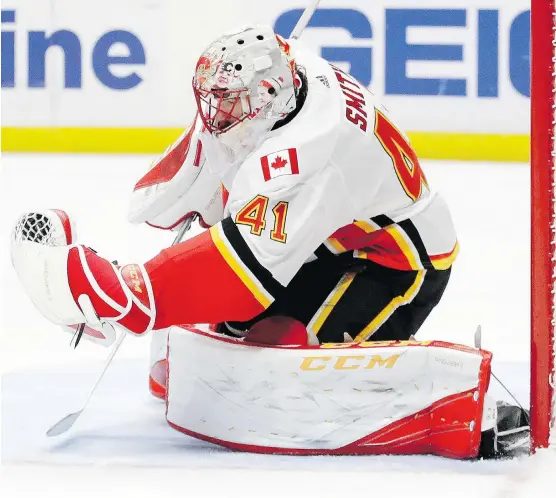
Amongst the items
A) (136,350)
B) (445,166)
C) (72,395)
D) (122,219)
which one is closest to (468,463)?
(72,395)

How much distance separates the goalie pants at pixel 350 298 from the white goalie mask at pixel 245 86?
353 mm

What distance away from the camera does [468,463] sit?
7.92 feet

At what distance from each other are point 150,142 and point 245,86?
2863 millimetres

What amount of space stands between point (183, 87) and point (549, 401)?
3.14 metres

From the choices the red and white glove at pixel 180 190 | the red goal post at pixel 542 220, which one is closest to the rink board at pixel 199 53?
the red and white glove at pixel 180 190

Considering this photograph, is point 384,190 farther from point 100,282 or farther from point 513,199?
point 513,199

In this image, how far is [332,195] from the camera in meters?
2.44

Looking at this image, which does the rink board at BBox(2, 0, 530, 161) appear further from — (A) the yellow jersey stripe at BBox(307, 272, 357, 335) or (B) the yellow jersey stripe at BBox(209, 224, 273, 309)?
(B) the yellow jersey stripe at BBox(209, 224, 273, 309)

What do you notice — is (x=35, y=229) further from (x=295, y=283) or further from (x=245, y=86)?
(x=295, y=283)

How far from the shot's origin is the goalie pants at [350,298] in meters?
2.68

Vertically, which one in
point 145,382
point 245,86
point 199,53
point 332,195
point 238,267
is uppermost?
point 199,53

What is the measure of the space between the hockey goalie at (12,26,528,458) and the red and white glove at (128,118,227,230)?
12 cm

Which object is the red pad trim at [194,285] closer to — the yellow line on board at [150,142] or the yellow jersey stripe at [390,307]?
the yellow jersey stripe at [390,307]

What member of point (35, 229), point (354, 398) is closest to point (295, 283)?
point (354, 398)
